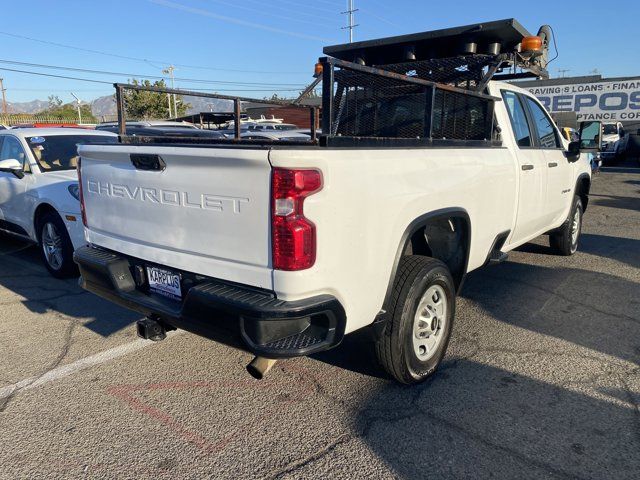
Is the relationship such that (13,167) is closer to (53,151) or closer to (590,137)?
(53,151)

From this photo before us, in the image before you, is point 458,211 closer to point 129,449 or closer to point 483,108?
point 483,108

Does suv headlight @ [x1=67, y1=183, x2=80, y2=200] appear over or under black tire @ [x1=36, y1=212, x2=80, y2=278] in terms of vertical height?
over

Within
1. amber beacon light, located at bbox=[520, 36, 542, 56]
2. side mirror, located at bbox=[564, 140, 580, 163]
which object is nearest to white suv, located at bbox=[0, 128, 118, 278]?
amber beacon light, located at bbox=[520, 36, 542, 56]

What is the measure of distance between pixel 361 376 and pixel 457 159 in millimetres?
1593

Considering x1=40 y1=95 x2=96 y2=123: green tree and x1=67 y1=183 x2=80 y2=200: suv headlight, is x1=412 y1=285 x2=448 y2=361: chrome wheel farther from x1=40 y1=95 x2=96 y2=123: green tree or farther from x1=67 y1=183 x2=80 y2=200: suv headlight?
x1=40 y1=95 x2=96 y2=123: green tree

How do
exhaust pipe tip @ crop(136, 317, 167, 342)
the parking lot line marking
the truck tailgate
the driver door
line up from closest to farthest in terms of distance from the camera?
the truck tailgate
exhaust pipe tip @ crop(136, 317, 167, 342)
the parking lot line marking
the driver door

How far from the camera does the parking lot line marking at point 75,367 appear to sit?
11.3 feet

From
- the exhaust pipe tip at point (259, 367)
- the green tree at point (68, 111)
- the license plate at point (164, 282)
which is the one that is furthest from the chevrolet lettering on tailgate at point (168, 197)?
the green tree at point (68, 111)

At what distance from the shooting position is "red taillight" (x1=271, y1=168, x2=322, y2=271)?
239 centimetres

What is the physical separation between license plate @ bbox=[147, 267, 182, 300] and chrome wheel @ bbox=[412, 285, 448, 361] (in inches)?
56.6

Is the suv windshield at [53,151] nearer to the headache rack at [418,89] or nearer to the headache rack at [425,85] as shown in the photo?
the headache rack at [418,89]

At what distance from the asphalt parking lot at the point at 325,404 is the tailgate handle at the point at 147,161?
1.44 m

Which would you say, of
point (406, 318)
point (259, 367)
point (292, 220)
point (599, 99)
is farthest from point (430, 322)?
point (599, 99)

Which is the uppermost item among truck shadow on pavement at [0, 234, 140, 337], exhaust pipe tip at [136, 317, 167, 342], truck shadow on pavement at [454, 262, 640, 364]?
exhaust pipe tip at [136, 317, 167, 342]
